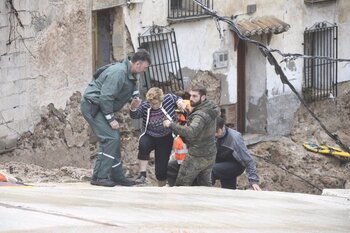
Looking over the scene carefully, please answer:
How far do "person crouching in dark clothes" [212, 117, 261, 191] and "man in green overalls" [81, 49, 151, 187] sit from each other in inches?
50.5

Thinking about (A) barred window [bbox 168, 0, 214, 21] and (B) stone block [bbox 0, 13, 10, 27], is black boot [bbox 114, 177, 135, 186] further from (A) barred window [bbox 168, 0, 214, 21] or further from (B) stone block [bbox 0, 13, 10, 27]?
(A) barred window [bbox 168, 0, 214, 21]

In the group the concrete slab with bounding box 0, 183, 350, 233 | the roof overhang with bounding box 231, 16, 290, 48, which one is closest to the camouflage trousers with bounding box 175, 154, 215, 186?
the concrete slab with bounding box 0, 183, 350, 233

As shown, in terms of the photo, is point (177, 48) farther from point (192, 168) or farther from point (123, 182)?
point (192, 168)

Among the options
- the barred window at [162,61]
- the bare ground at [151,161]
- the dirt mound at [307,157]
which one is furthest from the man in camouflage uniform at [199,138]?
the dirt mound at [307,157]

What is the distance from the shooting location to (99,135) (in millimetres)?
11773

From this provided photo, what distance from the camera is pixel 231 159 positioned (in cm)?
1271

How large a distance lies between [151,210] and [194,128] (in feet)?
9.68

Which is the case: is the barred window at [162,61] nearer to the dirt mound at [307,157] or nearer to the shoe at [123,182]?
the dirt mound at [307,157]

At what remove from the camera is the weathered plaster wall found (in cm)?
1448

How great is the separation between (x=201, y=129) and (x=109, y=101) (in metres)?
0.98

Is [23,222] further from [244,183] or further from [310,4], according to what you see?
[310,4]

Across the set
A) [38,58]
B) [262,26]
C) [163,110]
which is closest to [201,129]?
[163,110]

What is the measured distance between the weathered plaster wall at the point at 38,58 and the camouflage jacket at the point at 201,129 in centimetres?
352

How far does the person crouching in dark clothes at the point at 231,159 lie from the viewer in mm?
12555
